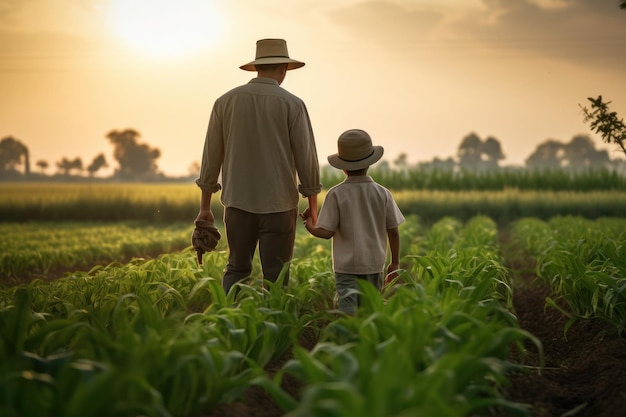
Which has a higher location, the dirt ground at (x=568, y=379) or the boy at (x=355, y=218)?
the boy at (x=355, y=218)

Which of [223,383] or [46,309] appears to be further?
[46,309]

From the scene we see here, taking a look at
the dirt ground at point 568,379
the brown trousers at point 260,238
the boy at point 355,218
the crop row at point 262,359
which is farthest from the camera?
the brown trousers at point 260,238

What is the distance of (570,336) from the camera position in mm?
5953

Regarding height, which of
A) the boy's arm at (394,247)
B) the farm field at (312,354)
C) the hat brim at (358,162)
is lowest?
the farm field at (312,354)

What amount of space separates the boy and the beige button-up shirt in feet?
1.71

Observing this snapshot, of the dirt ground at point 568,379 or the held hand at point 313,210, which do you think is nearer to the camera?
the dirt ground at point 568,379

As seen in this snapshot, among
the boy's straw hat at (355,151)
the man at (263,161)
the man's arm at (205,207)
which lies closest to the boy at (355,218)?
the boy's straw hat at (355,151)

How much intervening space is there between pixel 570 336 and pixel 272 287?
2483 mm

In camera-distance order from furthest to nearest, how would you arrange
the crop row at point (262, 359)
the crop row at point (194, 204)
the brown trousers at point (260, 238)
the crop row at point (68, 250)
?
the crop row at point (194, 204)
the crop row at point (68, 250)
the brown trousers at point (260, 238)
the crop row at point (262, 359)

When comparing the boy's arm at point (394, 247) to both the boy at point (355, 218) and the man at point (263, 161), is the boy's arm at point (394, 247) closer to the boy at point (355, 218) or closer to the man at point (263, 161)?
the boy at point (355, 218)

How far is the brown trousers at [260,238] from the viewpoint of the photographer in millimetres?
A: 5449

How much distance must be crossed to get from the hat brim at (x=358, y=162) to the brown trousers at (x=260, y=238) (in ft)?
2.16

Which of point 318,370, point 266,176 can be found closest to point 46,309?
point 266,176

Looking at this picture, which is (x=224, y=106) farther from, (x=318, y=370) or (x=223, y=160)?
(x=318, y=370)
